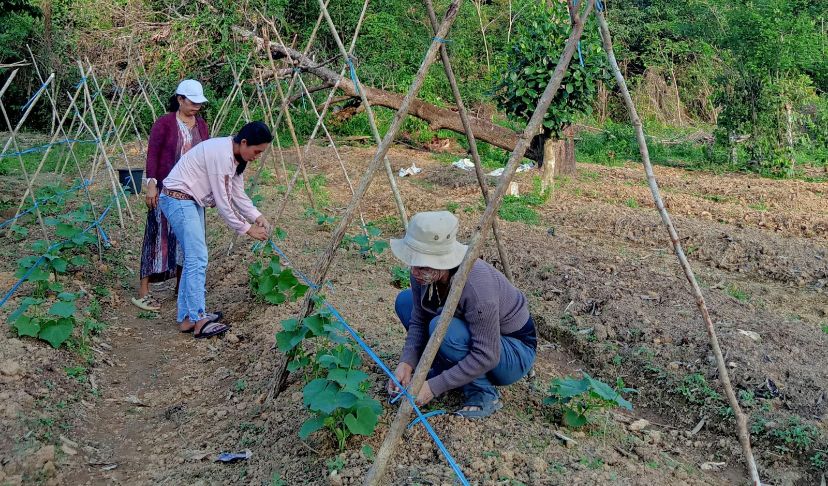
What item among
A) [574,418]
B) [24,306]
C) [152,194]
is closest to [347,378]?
[574,418]

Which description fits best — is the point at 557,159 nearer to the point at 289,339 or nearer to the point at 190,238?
the point at 190,238

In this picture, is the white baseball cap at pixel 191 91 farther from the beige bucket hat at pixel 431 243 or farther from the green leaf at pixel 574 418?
the green leaf at pixel 574 418

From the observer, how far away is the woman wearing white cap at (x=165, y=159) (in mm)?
4973

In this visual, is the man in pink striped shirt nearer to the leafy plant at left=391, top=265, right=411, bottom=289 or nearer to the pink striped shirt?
the pink striped shirt

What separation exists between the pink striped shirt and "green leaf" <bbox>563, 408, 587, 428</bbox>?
2.31m

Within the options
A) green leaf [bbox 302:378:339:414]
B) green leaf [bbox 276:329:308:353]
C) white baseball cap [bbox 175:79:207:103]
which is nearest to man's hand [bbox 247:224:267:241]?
white baseball cap [bbox 175:79:207:103]

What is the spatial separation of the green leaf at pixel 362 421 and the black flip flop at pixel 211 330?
220 centimetres

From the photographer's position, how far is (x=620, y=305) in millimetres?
4969

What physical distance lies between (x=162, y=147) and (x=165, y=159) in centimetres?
8

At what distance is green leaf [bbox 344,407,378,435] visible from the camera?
276 centimetres

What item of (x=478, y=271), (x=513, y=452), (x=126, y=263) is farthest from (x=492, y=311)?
(x=126, y=263)

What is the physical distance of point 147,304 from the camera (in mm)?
5410

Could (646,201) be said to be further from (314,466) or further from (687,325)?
(314,466)

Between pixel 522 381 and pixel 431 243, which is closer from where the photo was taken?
pixel 431 243
